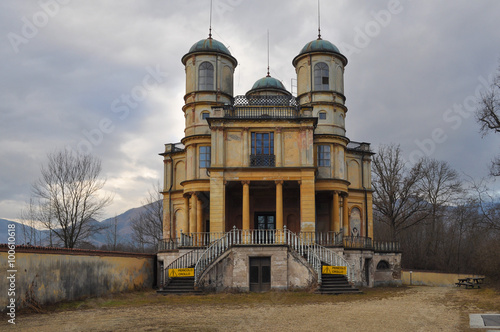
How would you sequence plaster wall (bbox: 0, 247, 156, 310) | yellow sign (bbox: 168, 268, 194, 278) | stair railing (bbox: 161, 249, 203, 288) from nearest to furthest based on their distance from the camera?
plaster wall (bbox: 0, 247, 156, 310)
yellow sign (bbox: 168, 268, 194, 278)
stair railing (bbox: 161, 249, 203, 288)

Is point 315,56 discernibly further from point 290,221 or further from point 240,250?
point 240,250

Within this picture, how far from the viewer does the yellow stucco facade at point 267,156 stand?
3023cm

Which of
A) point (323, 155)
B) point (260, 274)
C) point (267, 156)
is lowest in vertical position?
point (260, 274)

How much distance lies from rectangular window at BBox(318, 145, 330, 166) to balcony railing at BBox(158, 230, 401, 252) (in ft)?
16.7

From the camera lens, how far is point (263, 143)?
3095cm

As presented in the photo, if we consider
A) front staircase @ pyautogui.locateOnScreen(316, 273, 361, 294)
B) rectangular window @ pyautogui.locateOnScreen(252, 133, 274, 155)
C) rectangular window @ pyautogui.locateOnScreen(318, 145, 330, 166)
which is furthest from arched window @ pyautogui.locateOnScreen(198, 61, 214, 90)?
front staircase @ pyautogui.locateOnScreen(316, 273, 361, 294)

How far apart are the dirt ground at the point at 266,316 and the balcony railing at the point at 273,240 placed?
5.60 m

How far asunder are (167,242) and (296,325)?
800 inches

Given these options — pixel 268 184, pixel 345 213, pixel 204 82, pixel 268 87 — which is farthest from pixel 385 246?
pixel 204 82

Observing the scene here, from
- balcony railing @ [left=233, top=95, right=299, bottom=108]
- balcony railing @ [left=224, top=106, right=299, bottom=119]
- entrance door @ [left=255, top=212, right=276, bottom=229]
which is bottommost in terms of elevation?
entrance door @ [left=255, top=212, right=276, bottom=229]

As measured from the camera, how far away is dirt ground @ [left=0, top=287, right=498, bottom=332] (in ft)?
47.7

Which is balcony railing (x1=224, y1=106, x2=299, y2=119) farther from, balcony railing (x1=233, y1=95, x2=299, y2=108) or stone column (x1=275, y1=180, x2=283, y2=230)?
stone column (x1=275, y1=180, x2=283, y2=230)

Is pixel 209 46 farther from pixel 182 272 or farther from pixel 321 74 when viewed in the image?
pixel 182 272

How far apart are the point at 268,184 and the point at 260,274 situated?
722 centimetres
